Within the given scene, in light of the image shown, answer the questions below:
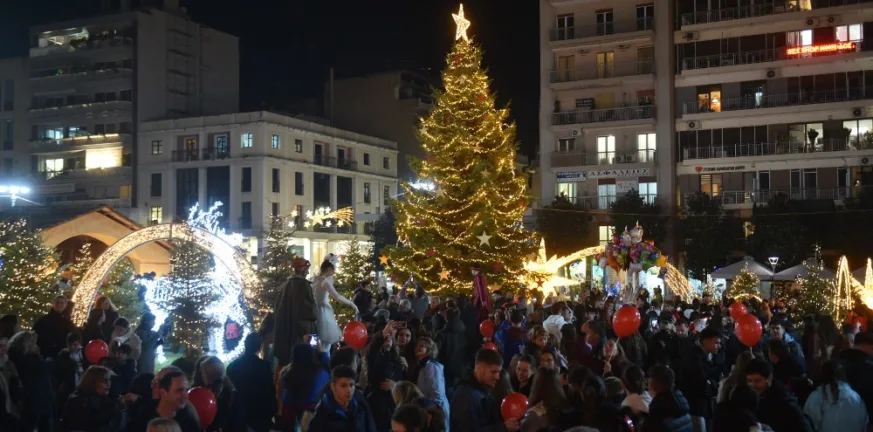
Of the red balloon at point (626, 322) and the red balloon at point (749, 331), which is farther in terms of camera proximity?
the red balloon at point (749, 331)

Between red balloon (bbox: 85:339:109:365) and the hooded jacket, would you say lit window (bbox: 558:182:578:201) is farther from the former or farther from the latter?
the hooded jacket

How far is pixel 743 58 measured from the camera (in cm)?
4569

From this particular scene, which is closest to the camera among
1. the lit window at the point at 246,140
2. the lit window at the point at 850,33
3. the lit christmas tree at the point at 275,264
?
the lit christmas tree at the point at 275,264

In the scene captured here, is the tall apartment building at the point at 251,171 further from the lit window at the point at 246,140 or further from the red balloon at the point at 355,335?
the red balloon at the point at 355,335

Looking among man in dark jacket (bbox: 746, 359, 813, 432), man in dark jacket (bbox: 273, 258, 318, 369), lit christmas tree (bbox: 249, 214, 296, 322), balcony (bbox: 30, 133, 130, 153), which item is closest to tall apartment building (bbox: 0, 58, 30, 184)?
balcony (bbox: 30, 133, 130, 153)

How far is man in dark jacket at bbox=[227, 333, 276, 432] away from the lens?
8.37 metres

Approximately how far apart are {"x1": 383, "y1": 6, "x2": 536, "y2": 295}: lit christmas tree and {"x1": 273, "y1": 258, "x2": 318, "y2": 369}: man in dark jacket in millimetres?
17015

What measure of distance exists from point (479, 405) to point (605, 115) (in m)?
42.6

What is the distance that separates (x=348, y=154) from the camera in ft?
216

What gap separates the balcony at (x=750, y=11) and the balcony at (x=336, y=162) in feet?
88.9

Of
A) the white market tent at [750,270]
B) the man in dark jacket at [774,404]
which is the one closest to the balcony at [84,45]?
the white market tent at [750,270]

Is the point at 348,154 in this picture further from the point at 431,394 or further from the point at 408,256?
the point at 431,394

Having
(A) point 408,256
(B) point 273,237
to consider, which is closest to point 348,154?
(A) point 408,256

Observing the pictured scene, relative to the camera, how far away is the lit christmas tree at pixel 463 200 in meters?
29.0
